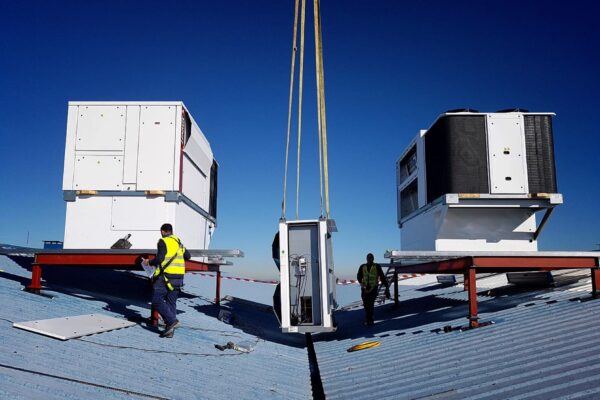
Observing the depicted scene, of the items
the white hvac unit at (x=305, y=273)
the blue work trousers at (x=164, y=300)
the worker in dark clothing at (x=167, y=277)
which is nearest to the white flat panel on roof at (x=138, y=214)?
the worker in dark clothing at (x=167, y=277)

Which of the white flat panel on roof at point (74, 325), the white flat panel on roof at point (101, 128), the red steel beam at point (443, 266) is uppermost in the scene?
the white flat panel on roof at point (101, 128)

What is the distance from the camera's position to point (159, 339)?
724 cm

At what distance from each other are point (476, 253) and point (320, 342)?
4487 mm

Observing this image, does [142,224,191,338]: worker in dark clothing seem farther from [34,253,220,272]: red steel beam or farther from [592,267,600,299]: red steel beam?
[592,267,600,299]: red steel beam

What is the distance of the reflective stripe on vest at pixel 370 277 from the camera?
1274cm

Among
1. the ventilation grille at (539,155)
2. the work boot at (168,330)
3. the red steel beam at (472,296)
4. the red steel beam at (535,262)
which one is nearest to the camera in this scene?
the work boot at (168,330)

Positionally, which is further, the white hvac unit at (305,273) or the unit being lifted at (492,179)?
the unit being lifted at (492,179)

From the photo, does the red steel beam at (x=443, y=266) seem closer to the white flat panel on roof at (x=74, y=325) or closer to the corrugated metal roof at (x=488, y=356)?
the corrugated metal roof at (x=488, y=356)

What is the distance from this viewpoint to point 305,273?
9578 mm

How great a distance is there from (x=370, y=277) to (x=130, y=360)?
8235 millimetres

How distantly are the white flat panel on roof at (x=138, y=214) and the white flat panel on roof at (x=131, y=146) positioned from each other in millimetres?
349

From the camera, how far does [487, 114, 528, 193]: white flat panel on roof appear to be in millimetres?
10102

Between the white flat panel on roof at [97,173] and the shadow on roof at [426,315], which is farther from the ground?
the white flat panel on roof at [97,173]

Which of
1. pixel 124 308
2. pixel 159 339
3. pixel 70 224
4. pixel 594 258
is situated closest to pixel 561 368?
pixel 594 258
